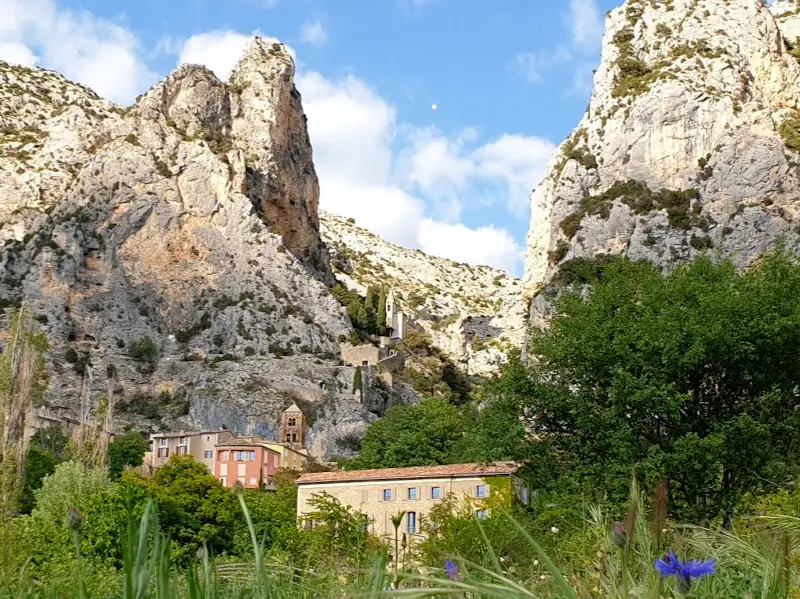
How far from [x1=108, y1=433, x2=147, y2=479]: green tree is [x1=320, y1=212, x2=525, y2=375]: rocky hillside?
52.3 meters

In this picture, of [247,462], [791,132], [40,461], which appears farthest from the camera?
[791,132]

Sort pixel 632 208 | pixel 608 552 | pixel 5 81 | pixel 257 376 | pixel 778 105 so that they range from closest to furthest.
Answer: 1. pixel 608 552
2. pixel 632 208
3. pixel 778 105
4. pixel 257 376
5. pixel 5 81

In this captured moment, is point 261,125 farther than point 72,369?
Yes

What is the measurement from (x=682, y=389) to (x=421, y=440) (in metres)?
34.6

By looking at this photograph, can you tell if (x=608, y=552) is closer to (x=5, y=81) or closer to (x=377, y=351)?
(x=377, y=351)

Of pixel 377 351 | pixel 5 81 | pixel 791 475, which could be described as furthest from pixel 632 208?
pixel 5 81

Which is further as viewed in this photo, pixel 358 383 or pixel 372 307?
pixel 372 307

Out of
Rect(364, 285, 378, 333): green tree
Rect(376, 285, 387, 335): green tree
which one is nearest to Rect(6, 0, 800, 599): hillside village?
Rect(376, 285, 387, 335): green tree

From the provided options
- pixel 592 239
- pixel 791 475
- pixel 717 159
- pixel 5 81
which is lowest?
pixel 791 475

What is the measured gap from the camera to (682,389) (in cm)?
2205

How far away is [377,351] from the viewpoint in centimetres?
9962

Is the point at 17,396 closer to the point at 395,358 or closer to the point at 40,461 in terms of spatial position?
the point at 40,461

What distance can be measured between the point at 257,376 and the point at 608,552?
3462 inches

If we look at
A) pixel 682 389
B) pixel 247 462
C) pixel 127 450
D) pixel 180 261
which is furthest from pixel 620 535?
pixel 180 261
